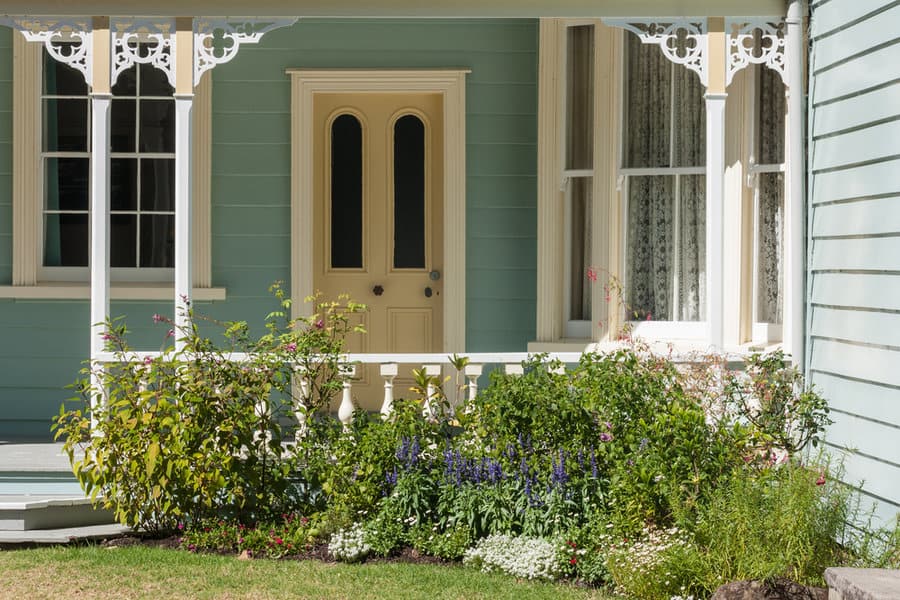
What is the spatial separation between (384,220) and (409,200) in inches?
9.8

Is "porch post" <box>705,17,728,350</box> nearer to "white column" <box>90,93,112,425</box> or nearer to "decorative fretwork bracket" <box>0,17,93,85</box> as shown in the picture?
"white column" <box>90,93,112,425</box>

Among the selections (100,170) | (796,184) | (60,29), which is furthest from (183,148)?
(796,184)

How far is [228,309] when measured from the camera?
30.4 feet

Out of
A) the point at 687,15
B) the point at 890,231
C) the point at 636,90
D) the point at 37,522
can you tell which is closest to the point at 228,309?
the point at 37,522

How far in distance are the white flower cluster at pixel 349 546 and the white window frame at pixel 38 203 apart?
9.82 feet

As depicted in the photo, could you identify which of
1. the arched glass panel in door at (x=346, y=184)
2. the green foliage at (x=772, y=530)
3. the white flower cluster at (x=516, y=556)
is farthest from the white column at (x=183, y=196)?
the green foliage at (x=772, y=530)

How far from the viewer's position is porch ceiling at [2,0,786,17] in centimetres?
714

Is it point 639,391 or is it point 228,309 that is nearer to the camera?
point 639,391

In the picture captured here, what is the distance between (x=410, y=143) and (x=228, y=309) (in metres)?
1.88

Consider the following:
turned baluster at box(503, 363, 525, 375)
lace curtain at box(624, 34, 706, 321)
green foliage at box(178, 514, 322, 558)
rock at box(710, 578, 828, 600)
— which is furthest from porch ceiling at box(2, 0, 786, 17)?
rock at box(710, 578, 828, 600)

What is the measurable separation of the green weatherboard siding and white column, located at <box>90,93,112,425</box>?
187cm

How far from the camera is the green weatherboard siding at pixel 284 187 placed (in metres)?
9.16

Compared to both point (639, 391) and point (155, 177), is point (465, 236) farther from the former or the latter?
point (639, 391)

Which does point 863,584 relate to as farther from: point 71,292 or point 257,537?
point 71,292
